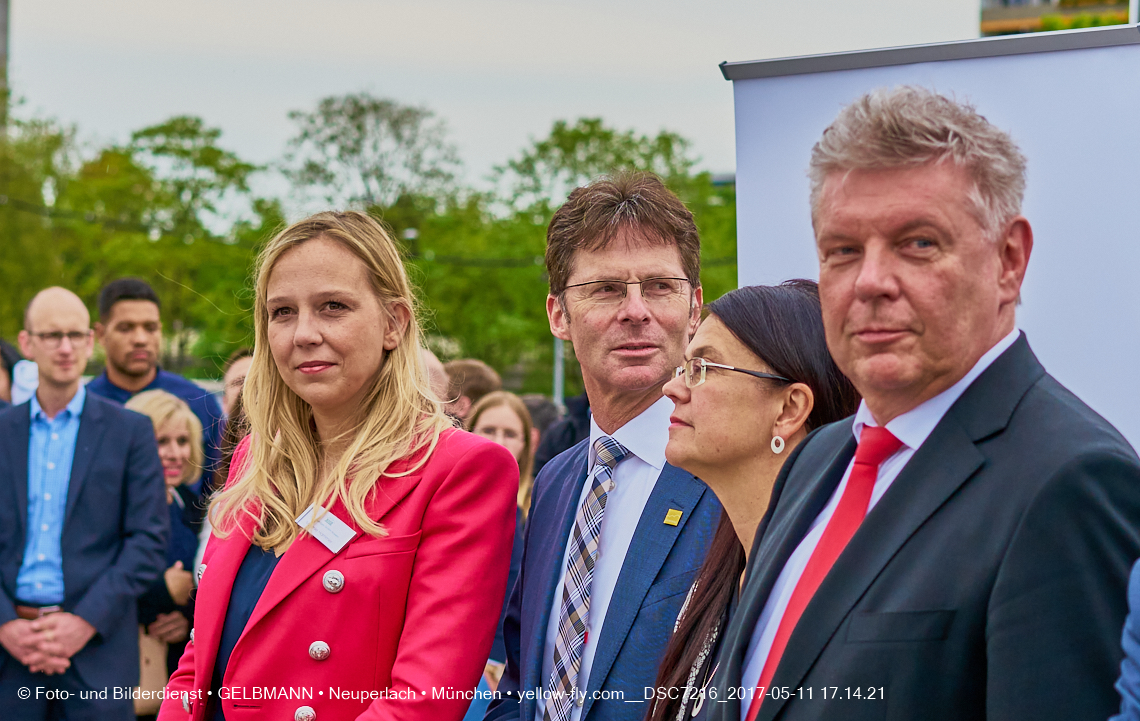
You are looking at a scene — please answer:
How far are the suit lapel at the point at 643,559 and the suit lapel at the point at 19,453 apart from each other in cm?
408

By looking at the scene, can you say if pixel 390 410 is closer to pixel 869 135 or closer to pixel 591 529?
pixel 591 529

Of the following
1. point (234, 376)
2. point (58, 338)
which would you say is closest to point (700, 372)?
point (234, 376)

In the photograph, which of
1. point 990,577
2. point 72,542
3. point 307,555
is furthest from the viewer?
point 72,542

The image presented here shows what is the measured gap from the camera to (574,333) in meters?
2.94

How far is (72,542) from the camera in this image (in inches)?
209

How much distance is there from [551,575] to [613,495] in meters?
0.27

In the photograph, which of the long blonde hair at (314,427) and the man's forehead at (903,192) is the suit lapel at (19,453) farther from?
the man's forehead at (903,192)

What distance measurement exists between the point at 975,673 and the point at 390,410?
175 centimetres

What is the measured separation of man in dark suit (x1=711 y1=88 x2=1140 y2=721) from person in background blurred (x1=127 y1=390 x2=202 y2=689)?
4303mm

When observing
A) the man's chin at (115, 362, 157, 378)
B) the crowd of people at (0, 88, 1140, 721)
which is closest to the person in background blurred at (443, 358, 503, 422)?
the man's chin at (115, 362, 157, 378)

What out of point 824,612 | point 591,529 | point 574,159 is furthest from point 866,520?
point 574,159

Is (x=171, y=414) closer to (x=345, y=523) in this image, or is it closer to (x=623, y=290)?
(x=345, y=523)

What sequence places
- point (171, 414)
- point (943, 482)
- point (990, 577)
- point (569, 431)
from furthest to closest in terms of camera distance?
1. point (569, 431)
2. point (171, 414)
3. point (943, 482)
4. point (990, 577)

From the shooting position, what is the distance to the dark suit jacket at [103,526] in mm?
5223
